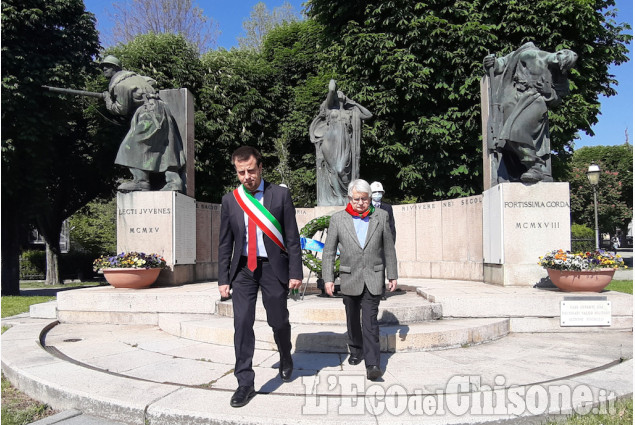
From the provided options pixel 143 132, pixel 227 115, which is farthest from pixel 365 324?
pixel 227 115

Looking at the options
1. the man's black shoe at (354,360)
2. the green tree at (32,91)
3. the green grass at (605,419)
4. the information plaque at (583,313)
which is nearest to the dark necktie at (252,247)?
the man's black shoe at (354,360)

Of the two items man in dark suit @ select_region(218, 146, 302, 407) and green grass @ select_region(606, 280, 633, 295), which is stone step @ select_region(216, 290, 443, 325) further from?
green grass @ select_region(606, 280, 633, 295)

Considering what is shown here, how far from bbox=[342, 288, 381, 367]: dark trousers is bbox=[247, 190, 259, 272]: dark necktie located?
110cm

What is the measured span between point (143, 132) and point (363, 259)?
6.82 meters

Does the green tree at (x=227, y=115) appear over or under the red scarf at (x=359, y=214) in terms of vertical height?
over

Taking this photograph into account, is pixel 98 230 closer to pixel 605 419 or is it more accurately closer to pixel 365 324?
pixel 365 324

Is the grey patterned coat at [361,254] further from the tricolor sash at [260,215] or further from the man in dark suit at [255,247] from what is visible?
the tricolor sash at [260,215]

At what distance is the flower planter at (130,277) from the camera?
26.7 feet

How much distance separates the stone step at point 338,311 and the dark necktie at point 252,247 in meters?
2.10

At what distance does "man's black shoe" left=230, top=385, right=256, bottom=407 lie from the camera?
349 centimetres

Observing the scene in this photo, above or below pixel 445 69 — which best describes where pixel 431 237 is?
below

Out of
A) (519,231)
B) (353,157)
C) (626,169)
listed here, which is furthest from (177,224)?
(626,169)

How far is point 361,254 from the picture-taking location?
4426 millimetres

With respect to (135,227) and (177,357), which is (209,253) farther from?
(177,357)
